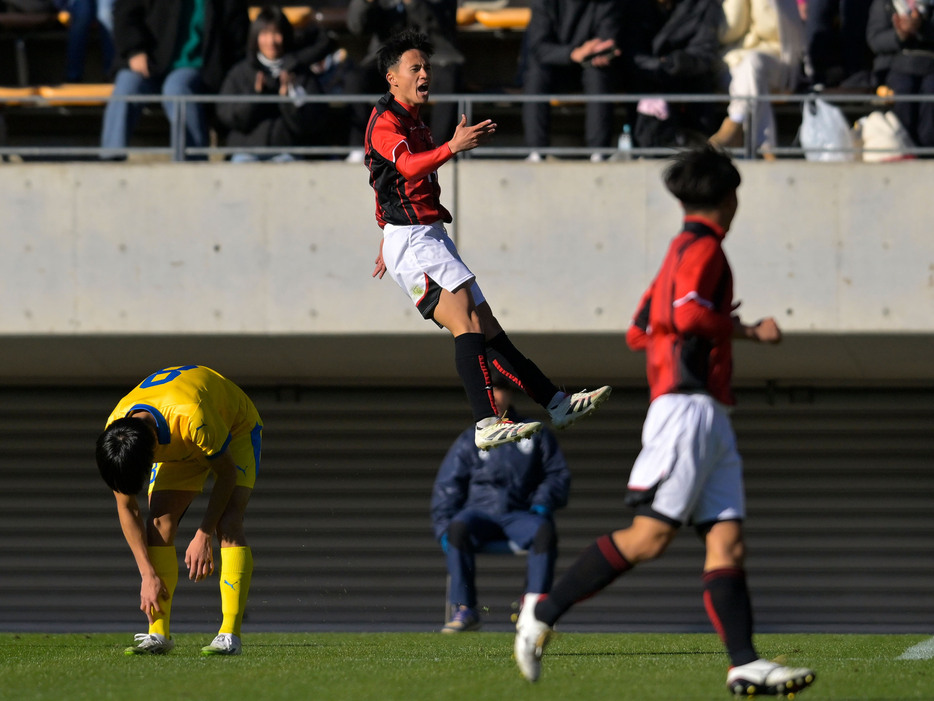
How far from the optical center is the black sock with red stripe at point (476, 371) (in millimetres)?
4898

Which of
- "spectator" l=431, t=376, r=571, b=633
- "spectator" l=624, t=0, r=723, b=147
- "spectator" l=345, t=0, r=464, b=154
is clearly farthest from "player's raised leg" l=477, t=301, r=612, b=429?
"spectator" l=624, t=0, r=723, b=147

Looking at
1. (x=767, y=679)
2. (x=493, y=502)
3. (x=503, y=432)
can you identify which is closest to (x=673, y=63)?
(x=493, y=502)

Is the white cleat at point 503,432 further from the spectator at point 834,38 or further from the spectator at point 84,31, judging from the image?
the spectator at point 84,31

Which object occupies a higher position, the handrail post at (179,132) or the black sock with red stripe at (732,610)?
the handrail post at (179,132)

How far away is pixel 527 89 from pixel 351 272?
73.0 inches

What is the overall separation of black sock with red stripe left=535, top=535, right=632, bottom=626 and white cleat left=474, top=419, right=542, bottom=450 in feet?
3.55

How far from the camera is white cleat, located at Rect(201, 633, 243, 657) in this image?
5250 mm

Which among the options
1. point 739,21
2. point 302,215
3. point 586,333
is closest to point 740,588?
point 586,333

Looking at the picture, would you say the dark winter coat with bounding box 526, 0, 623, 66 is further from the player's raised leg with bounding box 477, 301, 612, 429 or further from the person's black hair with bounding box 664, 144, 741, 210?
the person's black hair with bounding box 664, 144, 741, 210

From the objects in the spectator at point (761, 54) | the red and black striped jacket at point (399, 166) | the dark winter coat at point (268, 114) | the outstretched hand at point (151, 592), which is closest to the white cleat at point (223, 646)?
the outstretched hand at point (151, 592)

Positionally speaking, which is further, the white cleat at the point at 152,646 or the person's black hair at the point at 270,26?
the person's black hair at the point at 270,26

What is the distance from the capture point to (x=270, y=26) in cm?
915

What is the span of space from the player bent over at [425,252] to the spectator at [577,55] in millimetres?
4162

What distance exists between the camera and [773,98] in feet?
27.7
